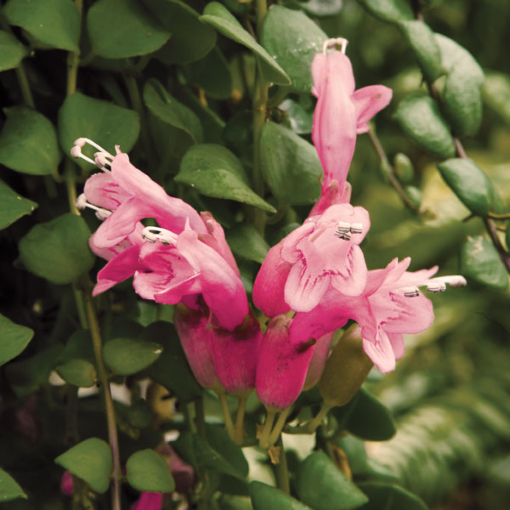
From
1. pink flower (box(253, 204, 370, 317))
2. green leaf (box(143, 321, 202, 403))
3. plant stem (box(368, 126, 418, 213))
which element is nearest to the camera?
pink flower (box(253, 204, 370, 317))

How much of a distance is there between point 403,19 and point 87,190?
27cm

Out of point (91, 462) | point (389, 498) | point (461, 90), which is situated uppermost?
point (461, 90)

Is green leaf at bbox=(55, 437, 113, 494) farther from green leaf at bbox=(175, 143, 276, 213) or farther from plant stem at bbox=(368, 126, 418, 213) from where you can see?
plant stem at bbox=(368, 126, 418, 213)

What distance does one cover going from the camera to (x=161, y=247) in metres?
0.33

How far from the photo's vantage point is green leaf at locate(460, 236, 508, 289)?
44cm

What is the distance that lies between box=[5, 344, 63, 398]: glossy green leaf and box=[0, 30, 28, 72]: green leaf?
0.60ft

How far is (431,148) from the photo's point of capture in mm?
461

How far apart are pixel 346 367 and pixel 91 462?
0.51 ft

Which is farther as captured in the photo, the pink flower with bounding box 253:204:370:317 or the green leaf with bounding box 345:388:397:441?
the green leaf with bounding box 345:388:397:441

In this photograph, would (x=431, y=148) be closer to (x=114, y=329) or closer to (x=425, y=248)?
(x=114, y=329)

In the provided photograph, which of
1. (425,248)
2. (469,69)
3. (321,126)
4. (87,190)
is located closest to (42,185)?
(87,190)

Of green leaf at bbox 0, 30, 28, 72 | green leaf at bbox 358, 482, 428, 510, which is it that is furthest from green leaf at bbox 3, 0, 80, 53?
green leaf at bbox 358, 482, 428, 510

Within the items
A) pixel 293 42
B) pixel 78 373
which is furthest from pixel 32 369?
pixel 293 42

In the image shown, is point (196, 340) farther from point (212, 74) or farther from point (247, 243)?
point (212, 74)
